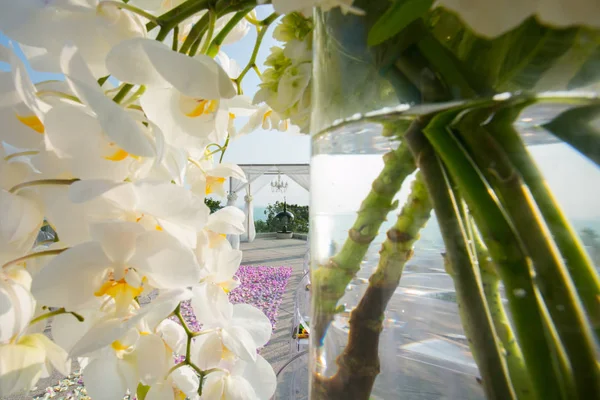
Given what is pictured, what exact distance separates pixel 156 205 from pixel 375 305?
0.36 ft

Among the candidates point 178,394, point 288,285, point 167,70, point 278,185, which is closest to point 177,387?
point 178,394

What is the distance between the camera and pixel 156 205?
0.57 feet

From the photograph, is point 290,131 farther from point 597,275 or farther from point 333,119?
point 597,275

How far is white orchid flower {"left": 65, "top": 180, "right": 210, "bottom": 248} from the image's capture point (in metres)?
0.17

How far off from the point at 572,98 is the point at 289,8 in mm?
104

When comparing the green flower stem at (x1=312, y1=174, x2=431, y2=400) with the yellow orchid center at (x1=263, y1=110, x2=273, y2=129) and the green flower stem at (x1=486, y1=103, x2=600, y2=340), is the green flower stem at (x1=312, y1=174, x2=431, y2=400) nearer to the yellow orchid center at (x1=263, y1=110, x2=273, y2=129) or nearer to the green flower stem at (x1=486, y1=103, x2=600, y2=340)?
the green flower stem at (x1=486, y1=103, x2=600, y2=340)

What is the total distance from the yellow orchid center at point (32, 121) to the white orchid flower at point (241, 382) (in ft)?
0.60

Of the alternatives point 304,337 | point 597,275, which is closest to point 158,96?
point 597,275

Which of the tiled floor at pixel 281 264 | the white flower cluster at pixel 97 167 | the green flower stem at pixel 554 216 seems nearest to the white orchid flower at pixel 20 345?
the white flower cluster at pixel 97 167

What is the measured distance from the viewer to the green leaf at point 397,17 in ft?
0.46

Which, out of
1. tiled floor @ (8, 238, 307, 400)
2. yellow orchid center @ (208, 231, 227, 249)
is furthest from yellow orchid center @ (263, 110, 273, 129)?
tiled floor @ (8, 238, 307, 400)

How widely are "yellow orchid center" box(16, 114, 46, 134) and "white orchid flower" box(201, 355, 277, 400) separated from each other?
0.18 m

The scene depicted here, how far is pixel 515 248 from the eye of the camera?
0.48 ft

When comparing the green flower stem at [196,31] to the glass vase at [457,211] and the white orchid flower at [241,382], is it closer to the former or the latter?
the glass vase at [457,211]
